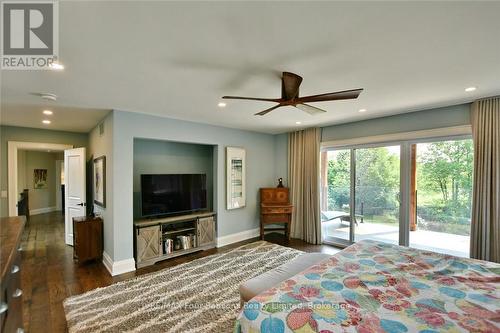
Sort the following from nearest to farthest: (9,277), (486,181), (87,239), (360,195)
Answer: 1. (9,277)
2. (486,181)
3. (87,239)
4. (360,195)

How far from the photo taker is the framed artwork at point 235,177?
187 inches

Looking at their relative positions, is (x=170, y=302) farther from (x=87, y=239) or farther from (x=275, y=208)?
(x=275, y=208)

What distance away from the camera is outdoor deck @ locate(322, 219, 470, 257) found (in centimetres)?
348

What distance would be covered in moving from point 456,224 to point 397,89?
239 centimetres

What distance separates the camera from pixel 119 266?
333cm

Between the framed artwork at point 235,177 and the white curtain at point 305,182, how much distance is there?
118cm

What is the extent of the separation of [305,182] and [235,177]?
1.55 m

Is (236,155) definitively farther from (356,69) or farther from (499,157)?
(499,157)

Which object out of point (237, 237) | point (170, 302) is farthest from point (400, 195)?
point (170, 302)

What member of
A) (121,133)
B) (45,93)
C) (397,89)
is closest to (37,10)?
(45,93)

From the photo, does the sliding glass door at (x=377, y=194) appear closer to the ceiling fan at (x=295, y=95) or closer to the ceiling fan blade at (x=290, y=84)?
the ceiling fan at (x=295, y=95)

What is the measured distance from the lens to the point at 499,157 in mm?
2953
